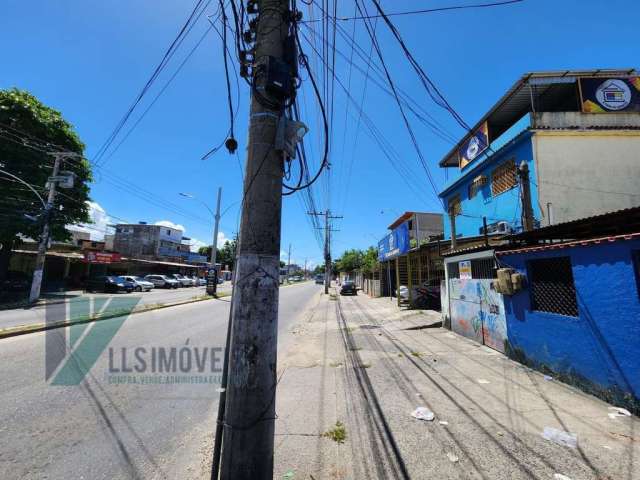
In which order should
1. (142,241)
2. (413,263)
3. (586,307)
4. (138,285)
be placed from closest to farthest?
(586,307) → (413,263) → (138,285) → (142,241)

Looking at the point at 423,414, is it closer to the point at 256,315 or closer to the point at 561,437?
the point at 561,437

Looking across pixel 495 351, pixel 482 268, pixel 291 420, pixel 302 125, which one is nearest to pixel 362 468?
pixel 291 420

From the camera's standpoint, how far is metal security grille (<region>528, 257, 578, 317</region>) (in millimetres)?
5391

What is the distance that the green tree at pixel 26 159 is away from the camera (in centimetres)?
1834

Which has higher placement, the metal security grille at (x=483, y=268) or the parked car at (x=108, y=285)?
the metal security grille at (x=483, y=268)

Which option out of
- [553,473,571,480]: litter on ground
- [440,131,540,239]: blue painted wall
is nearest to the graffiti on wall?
[440,131,540,239]: blue painted wall

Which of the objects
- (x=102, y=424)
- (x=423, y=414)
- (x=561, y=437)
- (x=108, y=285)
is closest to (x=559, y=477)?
(x=561, y=437)

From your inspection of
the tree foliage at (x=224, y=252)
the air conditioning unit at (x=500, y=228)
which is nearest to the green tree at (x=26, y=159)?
the air conditioning unit at (x=500, y=228)

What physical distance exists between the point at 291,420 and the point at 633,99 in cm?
1740

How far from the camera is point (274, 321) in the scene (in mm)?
2334

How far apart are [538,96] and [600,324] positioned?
41.9 feet

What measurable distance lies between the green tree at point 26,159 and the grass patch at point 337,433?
68.9 ft

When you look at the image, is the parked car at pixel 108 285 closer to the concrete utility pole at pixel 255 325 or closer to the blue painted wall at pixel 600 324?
the concrete utility pole at pixel 255 325

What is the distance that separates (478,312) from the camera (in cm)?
867
